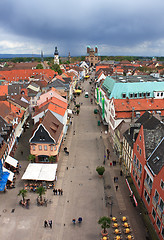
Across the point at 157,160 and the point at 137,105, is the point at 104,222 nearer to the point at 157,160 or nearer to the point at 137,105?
the point at 157,160

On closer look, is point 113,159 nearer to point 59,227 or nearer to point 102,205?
point 102,205

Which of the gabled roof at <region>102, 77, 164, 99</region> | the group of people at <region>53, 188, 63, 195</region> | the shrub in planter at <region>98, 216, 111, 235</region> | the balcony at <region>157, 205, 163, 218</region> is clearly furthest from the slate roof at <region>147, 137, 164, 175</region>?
the gabled roof at <region>102, 77, 164, 99</region>

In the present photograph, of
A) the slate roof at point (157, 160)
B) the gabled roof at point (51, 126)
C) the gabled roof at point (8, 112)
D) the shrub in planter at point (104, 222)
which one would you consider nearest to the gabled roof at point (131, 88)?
the gabled roof at point (51, 126)

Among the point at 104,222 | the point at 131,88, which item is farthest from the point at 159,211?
the point at 131,88

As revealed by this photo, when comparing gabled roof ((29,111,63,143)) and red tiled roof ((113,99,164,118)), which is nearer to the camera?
gabled roof ((29,111,63,143))

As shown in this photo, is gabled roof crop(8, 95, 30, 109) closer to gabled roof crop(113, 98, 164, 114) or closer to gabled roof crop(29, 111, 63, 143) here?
gabled roof crop(29, 111, 63, 143)

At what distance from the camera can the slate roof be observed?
32.2 m

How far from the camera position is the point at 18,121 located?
223 ft

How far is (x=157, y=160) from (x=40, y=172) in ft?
82.2

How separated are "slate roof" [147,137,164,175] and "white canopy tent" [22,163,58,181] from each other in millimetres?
20462

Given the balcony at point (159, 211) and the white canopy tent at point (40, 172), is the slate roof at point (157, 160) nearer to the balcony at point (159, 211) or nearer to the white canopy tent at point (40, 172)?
the balcony at point (159, 211)

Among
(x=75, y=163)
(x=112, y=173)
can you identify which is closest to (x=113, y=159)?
(x=112, y=173)

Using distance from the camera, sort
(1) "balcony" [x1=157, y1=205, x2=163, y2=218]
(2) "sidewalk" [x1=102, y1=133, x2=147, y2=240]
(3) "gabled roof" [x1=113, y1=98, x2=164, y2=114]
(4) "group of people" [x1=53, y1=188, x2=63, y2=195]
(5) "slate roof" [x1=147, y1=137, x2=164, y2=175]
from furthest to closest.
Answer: (3) "gabled roof" [x1=113, y1=98, x2=164, y2=114] < (4) "group of people" [x1=53, y1=188, x2=63, y2=195] < (2) "sidewalk" [x1=102, y1=133, x2=147, y2=240] < (5) "slate roof" [x1=147, y1=137, x2=164, y2=175] < (1) "balcony" [x1=157, y1=205, x2=163, y2=218]

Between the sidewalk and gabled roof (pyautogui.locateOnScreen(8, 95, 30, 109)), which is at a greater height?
gabled roof (pyautogui.locateOnScreen(8, 95, 30, 109))
